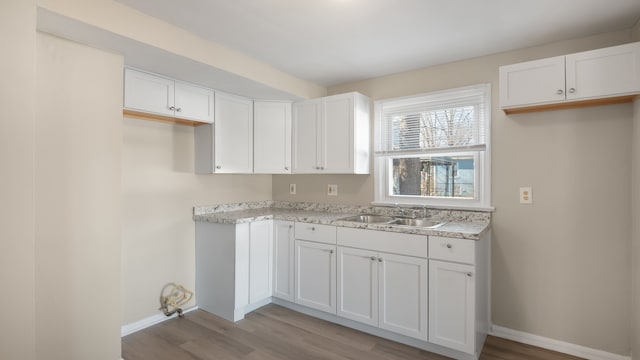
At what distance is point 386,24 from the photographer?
2244 mm

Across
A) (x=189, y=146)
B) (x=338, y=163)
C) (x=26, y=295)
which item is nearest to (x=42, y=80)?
(x=26, y=295)

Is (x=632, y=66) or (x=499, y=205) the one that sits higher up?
(x=632, y=66)

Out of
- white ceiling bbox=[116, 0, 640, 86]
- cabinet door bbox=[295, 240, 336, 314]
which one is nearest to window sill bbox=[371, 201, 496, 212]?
cabinet door bbox=[295, 240, 336, 314]

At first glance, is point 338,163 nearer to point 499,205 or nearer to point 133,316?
point 499,205

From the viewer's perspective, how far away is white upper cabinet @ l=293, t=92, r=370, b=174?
10.6 ft

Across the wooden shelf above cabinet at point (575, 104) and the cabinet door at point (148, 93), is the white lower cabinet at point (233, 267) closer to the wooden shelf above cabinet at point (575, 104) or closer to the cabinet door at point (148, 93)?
the cabinet door at point (148, 93)

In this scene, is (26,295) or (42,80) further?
(42,80)

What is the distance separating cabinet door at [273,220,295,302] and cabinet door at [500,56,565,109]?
2.09 m

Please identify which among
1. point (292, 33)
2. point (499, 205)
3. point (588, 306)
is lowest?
point (588, 306)

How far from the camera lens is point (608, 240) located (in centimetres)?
236

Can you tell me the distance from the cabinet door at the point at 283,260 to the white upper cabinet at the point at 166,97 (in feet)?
4.00

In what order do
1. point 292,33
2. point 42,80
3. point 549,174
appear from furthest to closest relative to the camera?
point 549,174 < point 292,33 < point 42,80

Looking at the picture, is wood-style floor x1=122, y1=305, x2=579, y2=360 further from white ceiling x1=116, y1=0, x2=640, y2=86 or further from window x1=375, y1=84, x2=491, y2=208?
white ceiling x1=116, y1=0, x2=640, y2=86

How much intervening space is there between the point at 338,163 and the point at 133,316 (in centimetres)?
222
